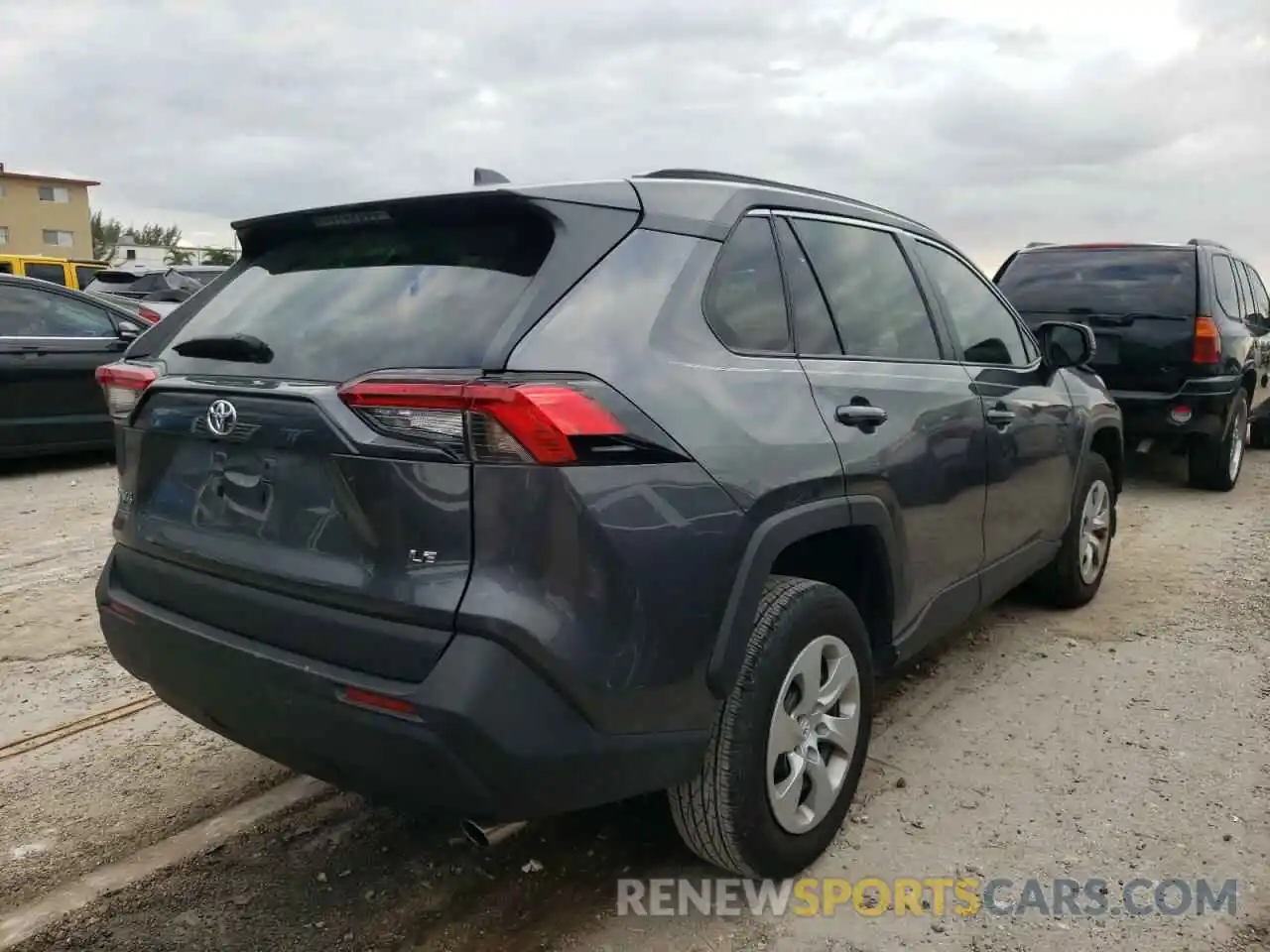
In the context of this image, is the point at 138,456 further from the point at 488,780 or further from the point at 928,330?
the point at 928,330

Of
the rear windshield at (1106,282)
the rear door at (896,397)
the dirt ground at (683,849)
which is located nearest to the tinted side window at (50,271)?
the dirt ground at (683,849)

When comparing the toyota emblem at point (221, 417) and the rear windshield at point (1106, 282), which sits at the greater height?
the rear windshield at point (1106, 282)

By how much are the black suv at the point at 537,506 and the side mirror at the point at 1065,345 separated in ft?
5.39

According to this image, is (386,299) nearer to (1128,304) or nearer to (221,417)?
(221,417)

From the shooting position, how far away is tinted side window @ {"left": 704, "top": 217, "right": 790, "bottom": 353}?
8.09ft

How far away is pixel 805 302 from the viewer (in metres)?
2.83

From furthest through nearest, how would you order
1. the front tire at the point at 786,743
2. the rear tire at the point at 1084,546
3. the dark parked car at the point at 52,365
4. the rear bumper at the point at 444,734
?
the dark parked car at the point at 52,365 → the rear tire at the point at 1084,546 → the front tire at the point at 786,743 → the rear bumper at the point at 444,734

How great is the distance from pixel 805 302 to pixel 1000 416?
122 centimetres

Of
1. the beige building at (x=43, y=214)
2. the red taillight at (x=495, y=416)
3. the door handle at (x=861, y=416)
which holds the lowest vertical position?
the door handle at (x=861, y=416)

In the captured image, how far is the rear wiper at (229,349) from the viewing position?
2.39 meters

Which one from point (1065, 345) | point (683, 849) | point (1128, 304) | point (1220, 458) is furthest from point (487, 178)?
point (1220, 458)

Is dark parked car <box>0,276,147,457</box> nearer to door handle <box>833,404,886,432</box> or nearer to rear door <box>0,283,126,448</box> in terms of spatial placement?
rear door <box>0,283,126,448</box>

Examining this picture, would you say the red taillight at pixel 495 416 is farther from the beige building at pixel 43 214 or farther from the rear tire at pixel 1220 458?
the beige building at pixel 43 214

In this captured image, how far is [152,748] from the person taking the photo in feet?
11.1
